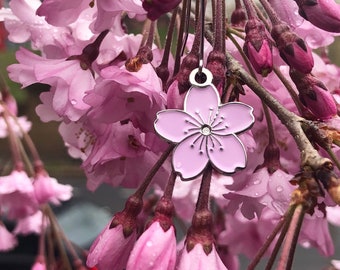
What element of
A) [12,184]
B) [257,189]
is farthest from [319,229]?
[12,184]

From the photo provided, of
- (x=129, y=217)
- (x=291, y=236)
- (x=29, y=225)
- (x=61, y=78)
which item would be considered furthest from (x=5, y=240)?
(x=291, y=236)

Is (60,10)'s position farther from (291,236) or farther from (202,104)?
(291,236)

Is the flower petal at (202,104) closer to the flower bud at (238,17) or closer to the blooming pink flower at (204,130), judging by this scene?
the blooming pink flower at (204,130)

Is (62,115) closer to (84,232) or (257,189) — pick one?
(257,189)

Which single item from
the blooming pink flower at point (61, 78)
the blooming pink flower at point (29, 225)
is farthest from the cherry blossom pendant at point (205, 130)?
the blooming pink flower at point (29, 225)

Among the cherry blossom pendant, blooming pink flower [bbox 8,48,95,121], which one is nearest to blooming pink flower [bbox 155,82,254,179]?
the cherry blossom pendant

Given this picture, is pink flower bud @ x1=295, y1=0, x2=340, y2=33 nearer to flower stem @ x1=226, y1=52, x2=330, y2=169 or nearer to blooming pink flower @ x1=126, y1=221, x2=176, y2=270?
flower stem @ x1=226, y1=52, x2=330, y2=169

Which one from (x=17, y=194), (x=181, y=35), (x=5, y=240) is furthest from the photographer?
(x=5, y=240)
